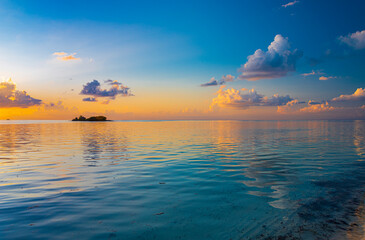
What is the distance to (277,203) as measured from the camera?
1197cm

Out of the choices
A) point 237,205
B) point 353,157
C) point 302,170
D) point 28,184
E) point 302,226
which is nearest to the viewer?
point 302,226

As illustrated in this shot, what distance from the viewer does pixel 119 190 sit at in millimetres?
14305

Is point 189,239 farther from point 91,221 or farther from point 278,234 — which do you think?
point 91,221

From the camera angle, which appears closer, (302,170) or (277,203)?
(277,203)

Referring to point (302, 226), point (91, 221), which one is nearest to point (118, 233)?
point (91, 221)

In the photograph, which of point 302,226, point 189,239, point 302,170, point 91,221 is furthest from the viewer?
point 302,170

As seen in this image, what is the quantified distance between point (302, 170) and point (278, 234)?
539 inches

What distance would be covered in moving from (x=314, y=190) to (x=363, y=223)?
4.91m

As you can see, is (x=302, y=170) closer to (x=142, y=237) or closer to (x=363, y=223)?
(x=363, y=223)

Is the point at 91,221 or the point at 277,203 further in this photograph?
the point at 277,203

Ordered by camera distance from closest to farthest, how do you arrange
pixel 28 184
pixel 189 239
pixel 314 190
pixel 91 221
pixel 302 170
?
pixel 189 239
pixel 91 221
pixel 314 190
pixel 28 184
pixel 302 170

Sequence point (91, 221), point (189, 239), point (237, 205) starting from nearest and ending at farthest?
point (189, 239) → point (91, 221) → point (237, 205)

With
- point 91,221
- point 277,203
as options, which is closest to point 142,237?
point 91,221

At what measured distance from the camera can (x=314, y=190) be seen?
14.3 meters
